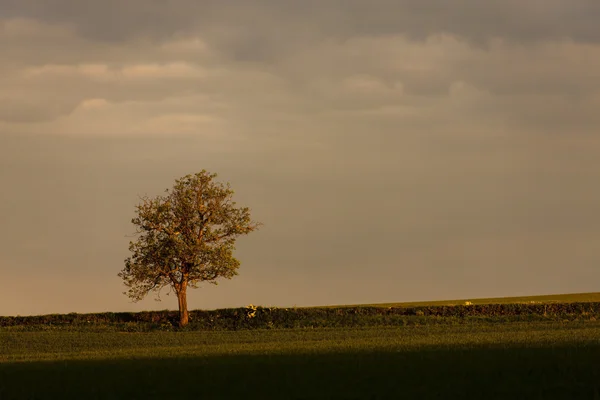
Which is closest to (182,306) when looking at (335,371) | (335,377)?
(335,371)

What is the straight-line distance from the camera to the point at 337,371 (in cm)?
3103

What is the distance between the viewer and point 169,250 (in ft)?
221

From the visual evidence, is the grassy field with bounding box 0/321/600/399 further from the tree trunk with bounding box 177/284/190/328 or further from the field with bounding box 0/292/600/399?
the tree trunk with bounding box 177/284/190/328

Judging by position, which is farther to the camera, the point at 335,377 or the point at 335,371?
the point at 335,371

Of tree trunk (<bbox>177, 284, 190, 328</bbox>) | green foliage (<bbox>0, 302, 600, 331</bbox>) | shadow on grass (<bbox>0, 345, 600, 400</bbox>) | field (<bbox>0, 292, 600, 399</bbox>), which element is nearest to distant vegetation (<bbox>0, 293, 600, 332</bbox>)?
green foliage (<bbox>0, 302, 600, 331</bbox>)

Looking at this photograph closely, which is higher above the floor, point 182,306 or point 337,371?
point 182,306

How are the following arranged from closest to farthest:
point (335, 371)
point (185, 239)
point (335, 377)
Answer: point (335, 377) < point (335, 371) < point (185, 239)

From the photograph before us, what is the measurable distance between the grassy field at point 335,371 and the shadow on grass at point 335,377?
1.3 inches

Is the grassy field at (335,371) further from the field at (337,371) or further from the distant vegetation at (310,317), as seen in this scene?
the distant vegetation at (310,317)

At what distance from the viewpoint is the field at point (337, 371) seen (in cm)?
2620

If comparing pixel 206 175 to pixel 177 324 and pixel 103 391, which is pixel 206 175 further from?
pixel 103 391

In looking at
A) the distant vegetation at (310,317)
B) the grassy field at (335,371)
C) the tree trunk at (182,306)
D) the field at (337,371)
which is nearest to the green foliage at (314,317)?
the distant vegetation at (310,317)

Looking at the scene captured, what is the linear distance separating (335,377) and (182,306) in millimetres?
41219

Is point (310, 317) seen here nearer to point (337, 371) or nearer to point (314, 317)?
point (314, 317)
